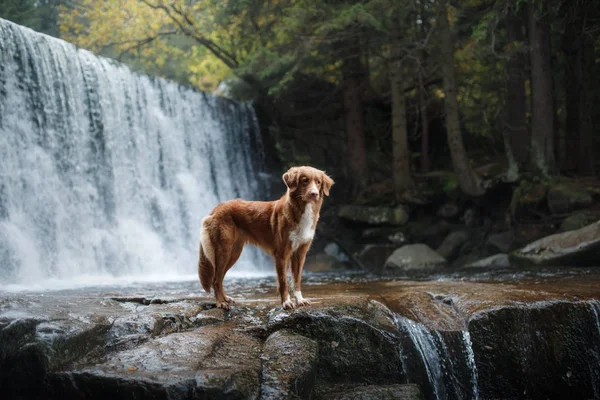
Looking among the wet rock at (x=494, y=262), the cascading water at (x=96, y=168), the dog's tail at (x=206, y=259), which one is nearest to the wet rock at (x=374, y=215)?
the cascading water at (x=96, y=168)

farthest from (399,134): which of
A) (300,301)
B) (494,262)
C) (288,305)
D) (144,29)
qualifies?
(144,29)

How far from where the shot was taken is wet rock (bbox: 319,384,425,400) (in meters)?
4.05

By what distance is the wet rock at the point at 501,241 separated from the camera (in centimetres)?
1287

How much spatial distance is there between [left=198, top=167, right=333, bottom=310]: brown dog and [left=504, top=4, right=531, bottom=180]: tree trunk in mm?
10659

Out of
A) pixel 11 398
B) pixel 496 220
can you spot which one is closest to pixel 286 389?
pixel 11 398

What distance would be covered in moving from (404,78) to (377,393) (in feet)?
47.0

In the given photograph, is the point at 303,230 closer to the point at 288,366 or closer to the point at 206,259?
the point at 206,259

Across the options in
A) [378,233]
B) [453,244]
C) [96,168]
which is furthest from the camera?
[378,233]

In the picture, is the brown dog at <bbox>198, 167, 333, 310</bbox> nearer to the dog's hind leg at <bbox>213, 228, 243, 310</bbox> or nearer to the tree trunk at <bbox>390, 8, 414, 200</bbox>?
the dog's hind leg at <bbox>213, 228, 243, 310</bbox>

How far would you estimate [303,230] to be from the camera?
4.99 meters

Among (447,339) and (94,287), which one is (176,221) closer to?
(94,287)

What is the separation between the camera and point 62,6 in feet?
65.8

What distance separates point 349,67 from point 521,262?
8.19 m

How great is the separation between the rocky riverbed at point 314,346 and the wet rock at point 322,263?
867 centimetres
